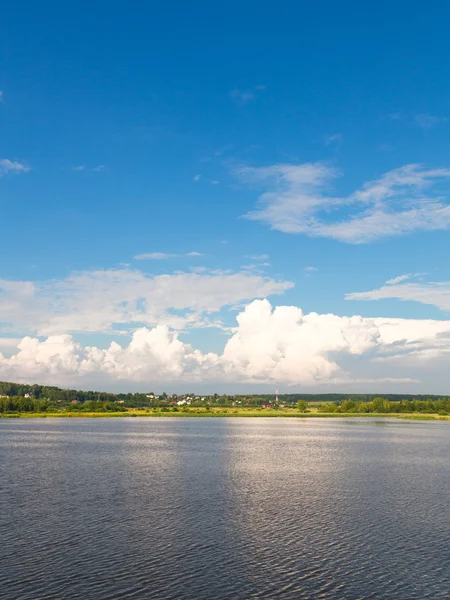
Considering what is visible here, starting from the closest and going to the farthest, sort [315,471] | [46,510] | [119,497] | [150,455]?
1. [46,510]
2. [119,497]
3. [315,471]
4. [150,455]

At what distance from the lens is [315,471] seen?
73938 mm

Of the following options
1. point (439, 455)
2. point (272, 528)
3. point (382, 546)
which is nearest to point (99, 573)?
point (272, 528)

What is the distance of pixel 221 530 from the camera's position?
137ft

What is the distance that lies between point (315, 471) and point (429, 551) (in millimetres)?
37704

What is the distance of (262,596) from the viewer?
94.1 feet

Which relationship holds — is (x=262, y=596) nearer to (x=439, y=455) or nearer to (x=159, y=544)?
(x=159, y=544)

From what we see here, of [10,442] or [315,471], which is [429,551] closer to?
[315,471]

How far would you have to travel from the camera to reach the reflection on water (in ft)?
99.2

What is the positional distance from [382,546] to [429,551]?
313cm

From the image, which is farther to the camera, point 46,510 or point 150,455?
point 150,455

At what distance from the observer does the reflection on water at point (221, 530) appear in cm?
3025

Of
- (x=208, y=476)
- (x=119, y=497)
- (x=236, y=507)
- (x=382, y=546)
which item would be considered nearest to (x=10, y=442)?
(x=208, y=476)

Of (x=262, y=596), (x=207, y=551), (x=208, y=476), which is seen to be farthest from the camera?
(x=208, y=476)

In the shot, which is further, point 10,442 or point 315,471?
point 10,442
